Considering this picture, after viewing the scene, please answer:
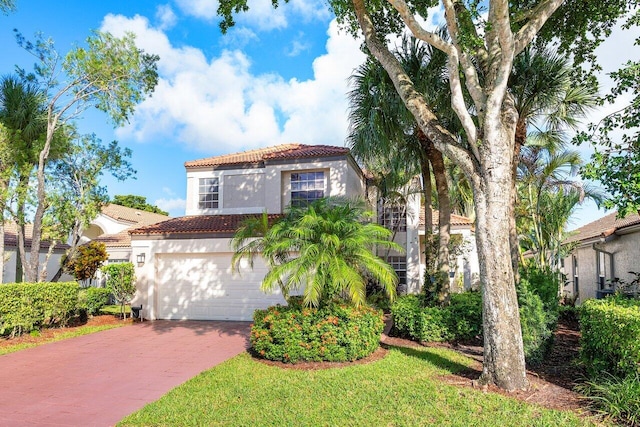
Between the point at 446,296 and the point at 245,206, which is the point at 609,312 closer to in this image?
the point at 446,296

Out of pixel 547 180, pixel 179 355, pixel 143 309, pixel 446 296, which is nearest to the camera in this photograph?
pixel 179 355

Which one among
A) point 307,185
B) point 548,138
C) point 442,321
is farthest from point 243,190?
point 548,138

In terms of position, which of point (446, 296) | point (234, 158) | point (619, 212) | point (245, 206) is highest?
point (234, 158)

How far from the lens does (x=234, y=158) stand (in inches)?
677

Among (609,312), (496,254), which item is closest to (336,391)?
(496,254)

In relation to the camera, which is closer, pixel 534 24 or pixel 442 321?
pixel 534 24

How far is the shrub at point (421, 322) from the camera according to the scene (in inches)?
380

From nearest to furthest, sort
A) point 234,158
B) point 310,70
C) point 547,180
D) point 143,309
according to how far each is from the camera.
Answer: point 310,70, point 143,309, point 547,180, point 234,158

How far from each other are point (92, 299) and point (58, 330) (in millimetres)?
2013

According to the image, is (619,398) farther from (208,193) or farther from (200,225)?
(208,193)

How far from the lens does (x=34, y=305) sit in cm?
1152

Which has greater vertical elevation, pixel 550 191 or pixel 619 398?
pixel 550 191

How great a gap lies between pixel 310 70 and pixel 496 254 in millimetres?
9505

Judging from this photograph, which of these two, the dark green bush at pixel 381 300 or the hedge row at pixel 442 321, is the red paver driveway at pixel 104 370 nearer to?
the hedge row at pixel 442 321
